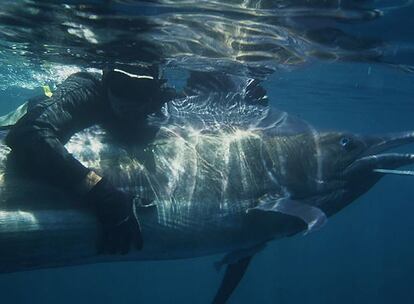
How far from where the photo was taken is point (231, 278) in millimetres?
7992

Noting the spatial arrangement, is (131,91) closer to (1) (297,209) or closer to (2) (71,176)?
(2) (71,176)

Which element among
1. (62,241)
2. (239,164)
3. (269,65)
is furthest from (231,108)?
(269,65)

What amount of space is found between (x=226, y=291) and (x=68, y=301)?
135 ft

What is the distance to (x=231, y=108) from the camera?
30.1 feet

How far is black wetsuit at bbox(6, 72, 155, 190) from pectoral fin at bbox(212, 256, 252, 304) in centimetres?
301

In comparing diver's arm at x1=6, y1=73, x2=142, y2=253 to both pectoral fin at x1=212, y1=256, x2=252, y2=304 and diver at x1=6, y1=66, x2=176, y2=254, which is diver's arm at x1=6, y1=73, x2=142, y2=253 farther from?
pectoral fin at x1=212, y1=256, x2=252, y2=304

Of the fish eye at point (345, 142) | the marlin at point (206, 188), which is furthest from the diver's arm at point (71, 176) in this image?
the fish eye at point (345, 142)

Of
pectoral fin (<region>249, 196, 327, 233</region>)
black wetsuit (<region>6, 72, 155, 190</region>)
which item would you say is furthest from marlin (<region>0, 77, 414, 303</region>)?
black wetsuit (<region>6, 72, 155, 190</region>)

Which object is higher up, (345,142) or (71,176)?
(71,176)

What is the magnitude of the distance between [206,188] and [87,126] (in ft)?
6.38

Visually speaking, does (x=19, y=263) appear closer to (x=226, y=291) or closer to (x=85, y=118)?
(x=85, y=118)

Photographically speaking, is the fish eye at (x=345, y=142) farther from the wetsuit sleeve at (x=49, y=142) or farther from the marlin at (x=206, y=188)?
the wetsuit sleeve at (x=49, y=142)

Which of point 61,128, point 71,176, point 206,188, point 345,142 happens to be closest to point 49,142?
point 71,176

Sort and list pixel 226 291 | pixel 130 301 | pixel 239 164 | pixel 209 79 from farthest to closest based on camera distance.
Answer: pixel 130 301, pixel 209 79, pixel 226 291, pixel 239 164
